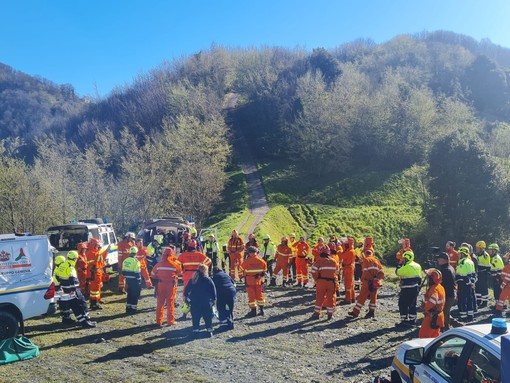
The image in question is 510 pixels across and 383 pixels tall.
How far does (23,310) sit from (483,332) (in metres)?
9.05

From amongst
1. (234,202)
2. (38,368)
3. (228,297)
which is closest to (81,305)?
(38,368)

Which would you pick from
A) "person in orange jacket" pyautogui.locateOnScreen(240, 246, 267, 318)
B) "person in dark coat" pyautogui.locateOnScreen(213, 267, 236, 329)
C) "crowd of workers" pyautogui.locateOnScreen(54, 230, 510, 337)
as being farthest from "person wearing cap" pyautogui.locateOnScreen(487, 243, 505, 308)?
"person in dark coat" pyautogui.locateOnScreen(213, 267, 236, 329)

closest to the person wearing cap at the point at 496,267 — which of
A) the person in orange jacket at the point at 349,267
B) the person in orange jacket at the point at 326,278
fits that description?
the person in orange jacket at the point at 349,267

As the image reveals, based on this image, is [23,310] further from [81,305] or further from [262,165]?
[262,165]

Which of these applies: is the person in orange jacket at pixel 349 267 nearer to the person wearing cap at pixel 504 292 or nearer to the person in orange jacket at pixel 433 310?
the person wearing cap at pixel 504 292

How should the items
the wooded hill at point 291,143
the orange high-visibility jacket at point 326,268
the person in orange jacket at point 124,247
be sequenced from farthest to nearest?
1. the wooded hill at point 291,143
2. the person in orange jacket at point 124,247
3. the orange high-visibility jacket at point 326,268

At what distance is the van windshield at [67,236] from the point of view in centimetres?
1545

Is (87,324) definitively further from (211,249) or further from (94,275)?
(211,249)

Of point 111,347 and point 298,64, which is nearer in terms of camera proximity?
point 111,347

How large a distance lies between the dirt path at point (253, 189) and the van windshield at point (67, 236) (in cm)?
1931

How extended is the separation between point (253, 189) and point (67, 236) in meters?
36.1

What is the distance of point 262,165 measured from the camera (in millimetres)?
59719

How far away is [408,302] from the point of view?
10.9 meters

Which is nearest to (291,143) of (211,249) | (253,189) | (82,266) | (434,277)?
(253,189)
